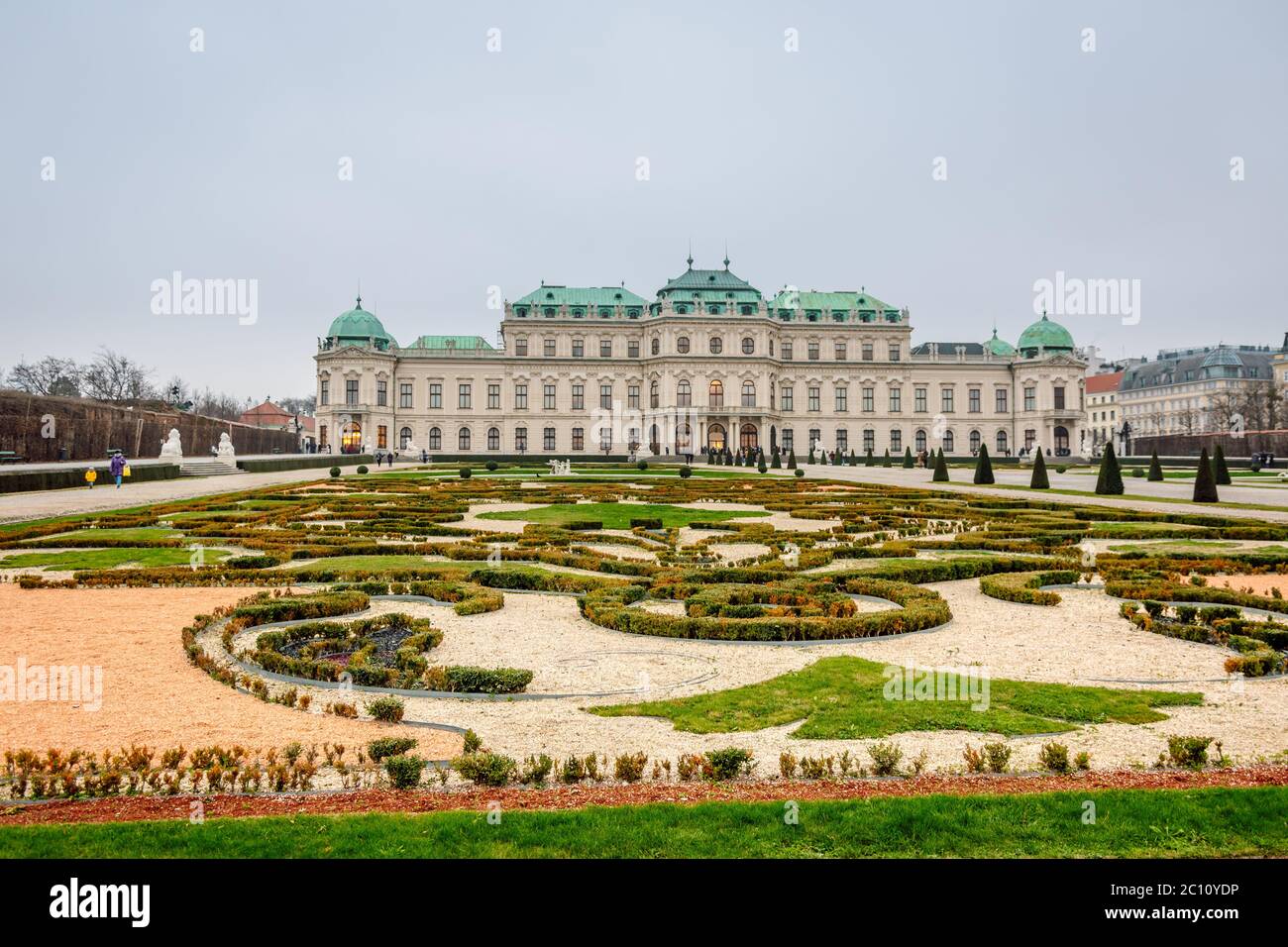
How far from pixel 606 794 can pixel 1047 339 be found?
82712 mm

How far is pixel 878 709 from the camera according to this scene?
5.62 metres

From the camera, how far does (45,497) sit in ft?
78.1

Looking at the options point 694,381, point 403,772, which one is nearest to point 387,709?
point 403,772

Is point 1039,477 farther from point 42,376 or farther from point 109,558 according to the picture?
point 42,376

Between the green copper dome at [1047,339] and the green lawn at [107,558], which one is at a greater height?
the green copper dome at [1047,339]

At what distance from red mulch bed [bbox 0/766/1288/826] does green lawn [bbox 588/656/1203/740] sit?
0.79 metres

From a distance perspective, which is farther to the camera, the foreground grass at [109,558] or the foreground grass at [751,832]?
the foreground grass at [109,558]

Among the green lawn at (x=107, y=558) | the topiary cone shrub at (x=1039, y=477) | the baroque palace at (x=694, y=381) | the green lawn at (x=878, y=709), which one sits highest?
the baroque palace at (x=694, y=381)

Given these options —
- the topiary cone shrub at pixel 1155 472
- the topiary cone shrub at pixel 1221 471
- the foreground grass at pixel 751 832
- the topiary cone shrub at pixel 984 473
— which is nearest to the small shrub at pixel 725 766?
the foreground grass at pixel 751 832

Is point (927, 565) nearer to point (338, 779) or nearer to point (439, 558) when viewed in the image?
point (439, 558)

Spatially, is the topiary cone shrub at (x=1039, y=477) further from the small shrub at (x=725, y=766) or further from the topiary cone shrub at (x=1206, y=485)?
the small shrub at (x=725, y=766)

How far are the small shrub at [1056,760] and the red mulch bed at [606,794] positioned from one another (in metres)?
0.07

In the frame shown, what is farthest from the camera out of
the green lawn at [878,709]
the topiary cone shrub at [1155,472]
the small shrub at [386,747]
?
the topiary cone shrub at [1155,472]

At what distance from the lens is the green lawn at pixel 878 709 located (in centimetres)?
529
